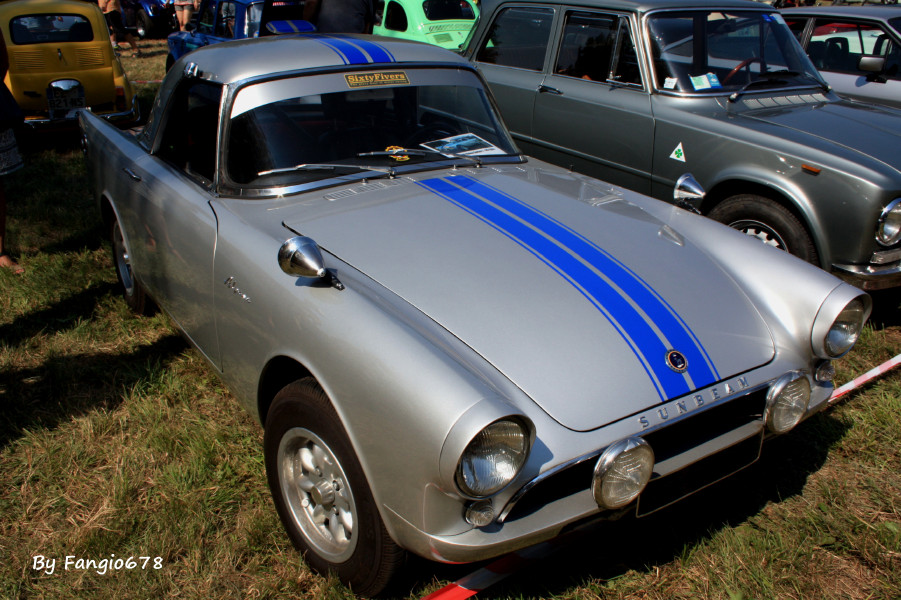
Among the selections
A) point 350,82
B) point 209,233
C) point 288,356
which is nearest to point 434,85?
point 350,82

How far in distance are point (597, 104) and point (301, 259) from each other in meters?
3.25

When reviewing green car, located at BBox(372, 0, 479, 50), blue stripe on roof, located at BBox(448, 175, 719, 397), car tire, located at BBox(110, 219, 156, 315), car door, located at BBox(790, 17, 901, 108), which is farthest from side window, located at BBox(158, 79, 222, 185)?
green car, located at BBox(372, 0, 479, 50)

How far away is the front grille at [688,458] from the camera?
1938 mm

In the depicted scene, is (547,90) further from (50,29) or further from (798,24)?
(50,29)

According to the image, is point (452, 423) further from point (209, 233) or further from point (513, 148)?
point (513, 148)

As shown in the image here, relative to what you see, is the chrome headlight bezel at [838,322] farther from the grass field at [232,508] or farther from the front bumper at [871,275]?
the front bumper at [871,275]

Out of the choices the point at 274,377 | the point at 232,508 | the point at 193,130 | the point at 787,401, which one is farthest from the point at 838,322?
the point at 193,130

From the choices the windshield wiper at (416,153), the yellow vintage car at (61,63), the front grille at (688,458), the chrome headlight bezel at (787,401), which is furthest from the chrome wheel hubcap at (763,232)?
the yellow vintage car at (61,63)

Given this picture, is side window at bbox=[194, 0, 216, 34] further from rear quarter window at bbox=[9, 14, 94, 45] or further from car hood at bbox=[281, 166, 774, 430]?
car hood at bbox=[281, 166, 774, 430]

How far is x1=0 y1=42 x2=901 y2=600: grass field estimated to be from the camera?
2311 millimetres

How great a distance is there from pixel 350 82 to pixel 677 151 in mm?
2247

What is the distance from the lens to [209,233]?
2.72m

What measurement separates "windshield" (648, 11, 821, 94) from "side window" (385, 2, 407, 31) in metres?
5.32

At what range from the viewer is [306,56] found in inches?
122
